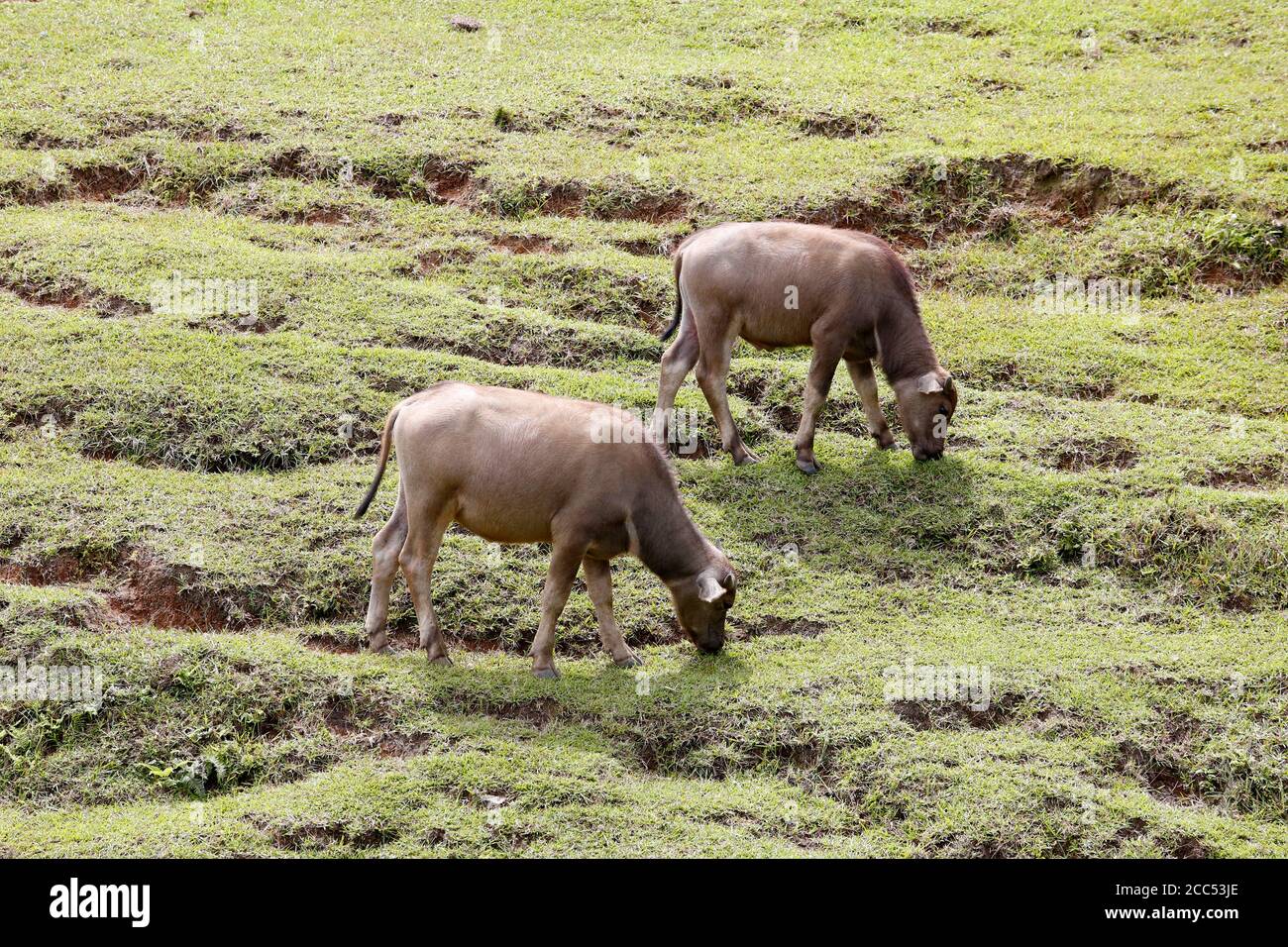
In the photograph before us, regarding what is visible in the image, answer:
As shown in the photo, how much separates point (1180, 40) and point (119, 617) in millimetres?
17296

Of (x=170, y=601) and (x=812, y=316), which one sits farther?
(x=812, y=316)

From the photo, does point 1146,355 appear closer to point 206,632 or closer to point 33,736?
point 206,632

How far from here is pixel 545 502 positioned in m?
9.76

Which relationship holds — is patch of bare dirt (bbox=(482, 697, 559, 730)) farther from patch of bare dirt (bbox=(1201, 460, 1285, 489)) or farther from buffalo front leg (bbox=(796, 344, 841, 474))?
patch of bare dirt (bbox=(1201, 460, 1285, 489))

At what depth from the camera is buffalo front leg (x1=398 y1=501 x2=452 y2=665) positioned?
9844mm

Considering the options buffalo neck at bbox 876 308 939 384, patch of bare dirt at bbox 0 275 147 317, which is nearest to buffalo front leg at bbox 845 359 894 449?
buffalo neck at bbox 876 308 939 384

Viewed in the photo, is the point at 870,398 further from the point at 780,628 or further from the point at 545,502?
the point at 545,502

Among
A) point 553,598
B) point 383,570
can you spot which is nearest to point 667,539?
point 553,598

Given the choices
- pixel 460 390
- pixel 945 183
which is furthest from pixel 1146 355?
pixel 460 390

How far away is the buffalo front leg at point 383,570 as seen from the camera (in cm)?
1010

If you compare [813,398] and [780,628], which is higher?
[813,398]

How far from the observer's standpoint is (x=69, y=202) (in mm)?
16734

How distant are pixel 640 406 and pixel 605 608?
11.4 ft

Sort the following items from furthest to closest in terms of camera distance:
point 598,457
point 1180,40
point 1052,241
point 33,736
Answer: point 1180,40, point 1052,241, point 598,457, point 33,736
